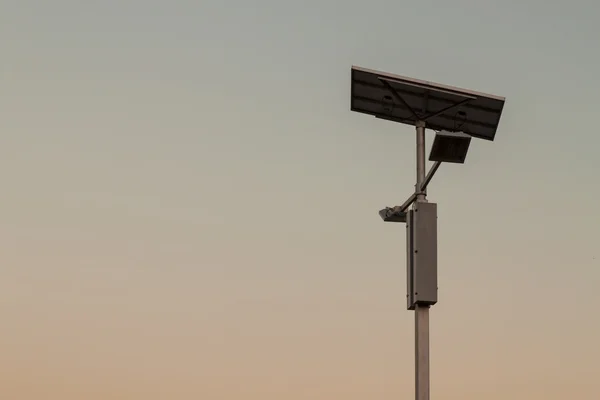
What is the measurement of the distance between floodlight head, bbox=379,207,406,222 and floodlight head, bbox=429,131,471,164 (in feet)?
5.12

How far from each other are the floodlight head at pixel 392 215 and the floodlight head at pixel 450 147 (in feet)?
5.12

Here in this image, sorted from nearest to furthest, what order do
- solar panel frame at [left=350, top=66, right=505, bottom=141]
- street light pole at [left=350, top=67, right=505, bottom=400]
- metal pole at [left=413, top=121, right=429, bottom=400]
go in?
metal pole at [left=413, top=121, right=429, bottom=400]
street light pole at [left=350, top=67, right=505, bottom=400]
solar panel frame at [left=350, top=66, right=505, bottom=141]

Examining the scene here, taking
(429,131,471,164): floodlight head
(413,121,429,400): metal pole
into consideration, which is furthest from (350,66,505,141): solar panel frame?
(413,121,429,400): metal pole

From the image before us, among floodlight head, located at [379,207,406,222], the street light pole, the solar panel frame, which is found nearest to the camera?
the street light pole

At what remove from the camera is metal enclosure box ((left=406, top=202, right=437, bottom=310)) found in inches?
547

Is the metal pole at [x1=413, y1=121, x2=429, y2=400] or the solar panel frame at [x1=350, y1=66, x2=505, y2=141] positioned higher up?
the solar panel frame at [x1=350, y1=66, x2=505, y2=141]

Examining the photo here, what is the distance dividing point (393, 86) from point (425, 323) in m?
3.43

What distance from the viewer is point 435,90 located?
14.8 metres

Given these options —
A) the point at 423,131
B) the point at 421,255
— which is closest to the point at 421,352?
the point at 421,255

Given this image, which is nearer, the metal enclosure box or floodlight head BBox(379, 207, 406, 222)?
the metal enclosure box

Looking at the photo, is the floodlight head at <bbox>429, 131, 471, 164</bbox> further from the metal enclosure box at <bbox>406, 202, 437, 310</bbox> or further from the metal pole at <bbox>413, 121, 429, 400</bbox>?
the metal pole at <bbox>413, 121, 429, 400</bbox>

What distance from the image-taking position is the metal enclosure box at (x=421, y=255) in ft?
45.6

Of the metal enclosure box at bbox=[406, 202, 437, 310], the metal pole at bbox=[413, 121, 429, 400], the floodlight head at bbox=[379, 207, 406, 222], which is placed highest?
the floodlight head at bbox=[379, 207, 406, 222]

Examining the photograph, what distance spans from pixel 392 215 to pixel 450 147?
1877 mm
